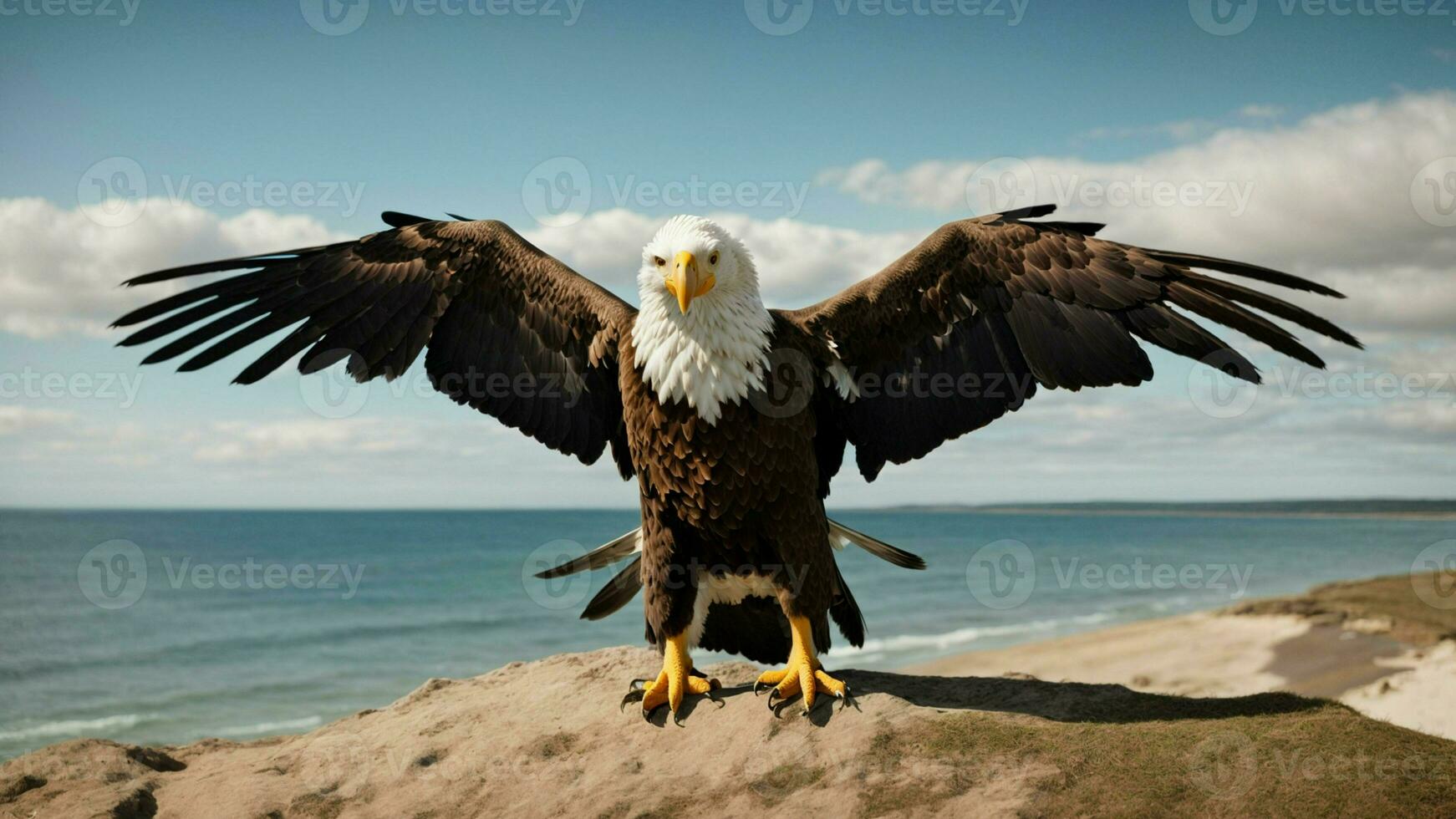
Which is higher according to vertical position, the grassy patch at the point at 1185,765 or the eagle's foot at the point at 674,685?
the eagle's foot at the point at 674,685

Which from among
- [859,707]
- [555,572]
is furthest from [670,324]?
[859,707]

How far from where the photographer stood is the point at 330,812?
4273mm

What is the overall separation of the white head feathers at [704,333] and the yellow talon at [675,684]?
4.06 ft

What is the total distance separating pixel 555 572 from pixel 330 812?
1536mm

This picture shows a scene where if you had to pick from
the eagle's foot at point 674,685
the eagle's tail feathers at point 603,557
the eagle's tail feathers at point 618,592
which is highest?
the eagle's tail feathers at point 603,557

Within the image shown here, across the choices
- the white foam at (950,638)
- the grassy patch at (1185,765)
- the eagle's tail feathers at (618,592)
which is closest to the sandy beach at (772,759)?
the grassy patch at (1185,765)

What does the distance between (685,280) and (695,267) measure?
90 millimetres

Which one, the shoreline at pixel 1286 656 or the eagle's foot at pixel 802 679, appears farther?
the shoreline at pixel 1286 656

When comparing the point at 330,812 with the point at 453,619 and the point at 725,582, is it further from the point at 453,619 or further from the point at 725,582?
the point at 453,619

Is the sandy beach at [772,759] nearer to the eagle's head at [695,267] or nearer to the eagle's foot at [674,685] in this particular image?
the eagle's foot at [674,685]

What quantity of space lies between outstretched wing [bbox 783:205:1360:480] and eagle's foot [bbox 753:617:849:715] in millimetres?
1030

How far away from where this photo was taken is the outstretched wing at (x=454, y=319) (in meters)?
4.61

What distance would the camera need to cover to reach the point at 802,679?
171 inches

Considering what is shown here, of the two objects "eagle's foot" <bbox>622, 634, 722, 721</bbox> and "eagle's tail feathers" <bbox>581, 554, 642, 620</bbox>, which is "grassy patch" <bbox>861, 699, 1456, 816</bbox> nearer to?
"eagle's foot" <bbox>622, 634, 722, 721</bbox>
